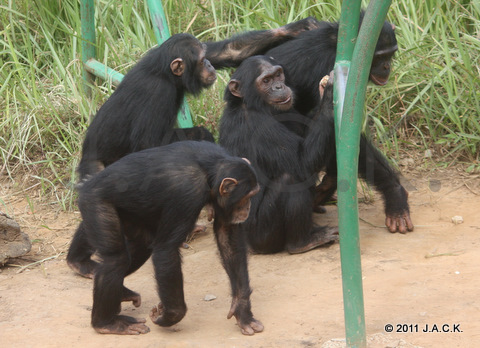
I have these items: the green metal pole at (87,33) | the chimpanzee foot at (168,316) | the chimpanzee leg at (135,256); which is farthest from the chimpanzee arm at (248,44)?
the chimpanzee foot at (168,316)

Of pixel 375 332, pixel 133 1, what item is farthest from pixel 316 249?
pixel 133 1

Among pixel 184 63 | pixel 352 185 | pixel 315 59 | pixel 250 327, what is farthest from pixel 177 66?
pixel 352 185

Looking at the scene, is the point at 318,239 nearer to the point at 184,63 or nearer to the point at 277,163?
the point at 277,163

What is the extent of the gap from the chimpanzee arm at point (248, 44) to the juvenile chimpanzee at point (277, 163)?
2.42 feet

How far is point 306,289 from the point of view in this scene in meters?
4.37

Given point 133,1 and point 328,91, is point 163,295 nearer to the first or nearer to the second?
point 328,91

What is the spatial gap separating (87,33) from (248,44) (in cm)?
153

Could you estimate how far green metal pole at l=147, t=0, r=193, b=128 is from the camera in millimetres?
5742

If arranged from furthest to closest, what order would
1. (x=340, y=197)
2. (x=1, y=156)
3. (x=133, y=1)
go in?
(x=133, y=1) → (x=1, y=156) → (x=340, y=197)

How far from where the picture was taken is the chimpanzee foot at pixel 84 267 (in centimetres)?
487

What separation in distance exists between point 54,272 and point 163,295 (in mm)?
1468

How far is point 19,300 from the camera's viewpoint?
4.41 m

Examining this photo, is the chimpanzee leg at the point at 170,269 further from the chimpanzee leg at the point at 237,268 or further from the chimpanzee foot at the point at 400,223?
the chimpanzee foot at the point at 400,223

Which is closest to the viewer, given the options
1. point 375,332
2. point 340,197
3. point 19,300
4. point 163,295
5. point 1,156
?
point 340,197
